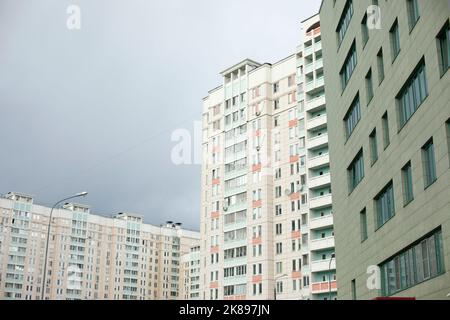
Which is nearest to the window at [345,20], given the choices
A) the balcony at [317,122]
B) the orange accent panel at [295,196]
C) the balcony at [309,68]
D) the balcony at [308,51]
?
the balcony at [317,122]

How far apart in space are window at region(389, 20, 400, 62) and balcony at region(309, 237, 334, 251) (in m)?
38.4

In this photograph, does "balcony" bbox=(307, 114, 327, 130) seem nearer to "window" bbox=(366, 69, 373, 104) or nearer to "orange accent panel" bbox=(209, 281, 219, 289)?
"orange accent panel" bbox=(209, 281, 219, 289)

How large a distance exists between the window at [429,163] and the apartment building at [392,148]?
4 centimetres

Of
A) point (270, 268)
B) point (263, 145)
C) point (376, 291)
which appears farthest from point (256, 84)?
point (376, 291)

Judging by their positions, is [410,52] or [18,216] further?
[18,216]

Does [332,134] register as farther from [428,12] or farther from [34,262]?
[34,262]

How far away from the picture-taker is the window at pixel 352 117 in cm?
3444

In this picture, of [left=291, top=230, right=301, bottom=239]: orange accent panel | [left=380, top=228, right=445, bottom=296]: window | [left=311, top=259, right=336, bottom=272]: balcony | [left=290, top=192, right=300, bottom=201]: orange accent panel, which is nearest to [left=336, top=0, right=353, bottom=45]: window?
[left=380, top=228, right=445, bottom=296]: window

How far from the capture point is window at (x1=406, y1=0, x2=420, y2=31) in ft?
79.0

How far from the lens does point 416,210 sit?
23469mm

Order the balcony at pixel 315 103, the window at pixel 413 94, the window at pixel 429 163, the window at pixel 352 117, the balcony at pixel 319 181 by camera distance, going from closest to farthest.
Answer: the window at pixel 429 163 < the window at pixel 413 94 < the window at pixel 352 117 < the balcony at pixel 319 181 < the balcony at pixel 315 103

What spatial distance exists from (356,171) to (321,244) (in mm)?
30026

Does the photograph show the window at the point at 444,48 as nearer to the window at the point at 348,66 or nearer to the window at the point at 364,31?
the window at the point at 364,31
